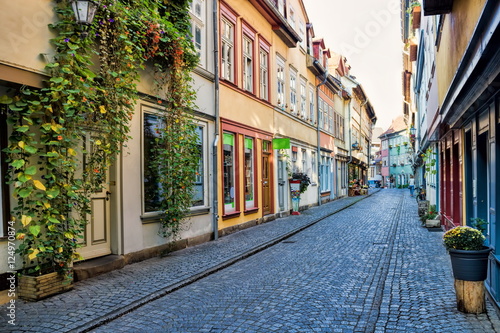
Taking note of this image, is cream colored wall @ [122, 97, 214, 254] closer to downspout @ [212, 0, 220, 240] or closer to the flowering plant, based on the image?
downspout @ [212, 0, 220, 240]

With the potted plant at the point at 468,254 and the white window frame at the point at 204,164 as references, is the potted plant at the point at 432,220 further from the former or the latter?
the potted plant at the point at 468,254

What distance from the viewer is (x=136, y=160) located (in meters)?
8.42

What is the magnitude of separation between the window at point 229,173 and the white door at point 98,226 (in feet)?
17.1

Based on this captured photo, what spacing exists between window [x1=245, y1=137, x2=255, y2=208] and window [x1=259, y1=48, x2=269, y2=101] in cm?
205

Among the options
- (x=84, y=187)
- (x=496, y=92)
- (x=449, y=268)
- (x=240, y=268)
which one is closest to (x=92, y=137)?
(x=84, y=187)

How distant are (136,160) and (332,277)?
4.10 m

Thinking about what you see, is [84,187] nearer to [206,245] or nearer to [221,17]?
[206,245]

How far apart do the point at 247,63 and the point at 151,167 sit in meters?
7.12

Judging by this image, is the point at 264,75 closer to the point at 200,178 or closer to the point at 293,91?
the point at 293,91

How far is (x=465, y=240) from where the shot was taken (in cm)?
518

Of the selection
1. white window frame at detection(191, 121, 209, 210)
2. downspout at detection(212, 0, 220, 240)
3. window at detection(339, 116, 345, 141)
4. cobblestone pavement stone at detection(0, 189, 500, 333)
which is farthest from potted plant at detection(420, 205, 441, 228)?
window at detection(339, 116, 345, 141)

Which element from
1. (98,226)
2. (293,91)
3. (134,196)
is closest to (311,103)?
(293,91)

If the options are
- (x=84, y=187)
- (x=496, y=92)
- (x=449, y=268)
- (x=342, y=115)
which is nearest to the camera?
(x=496, y=92)

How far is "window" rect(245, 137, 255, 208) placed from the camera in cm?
1462
